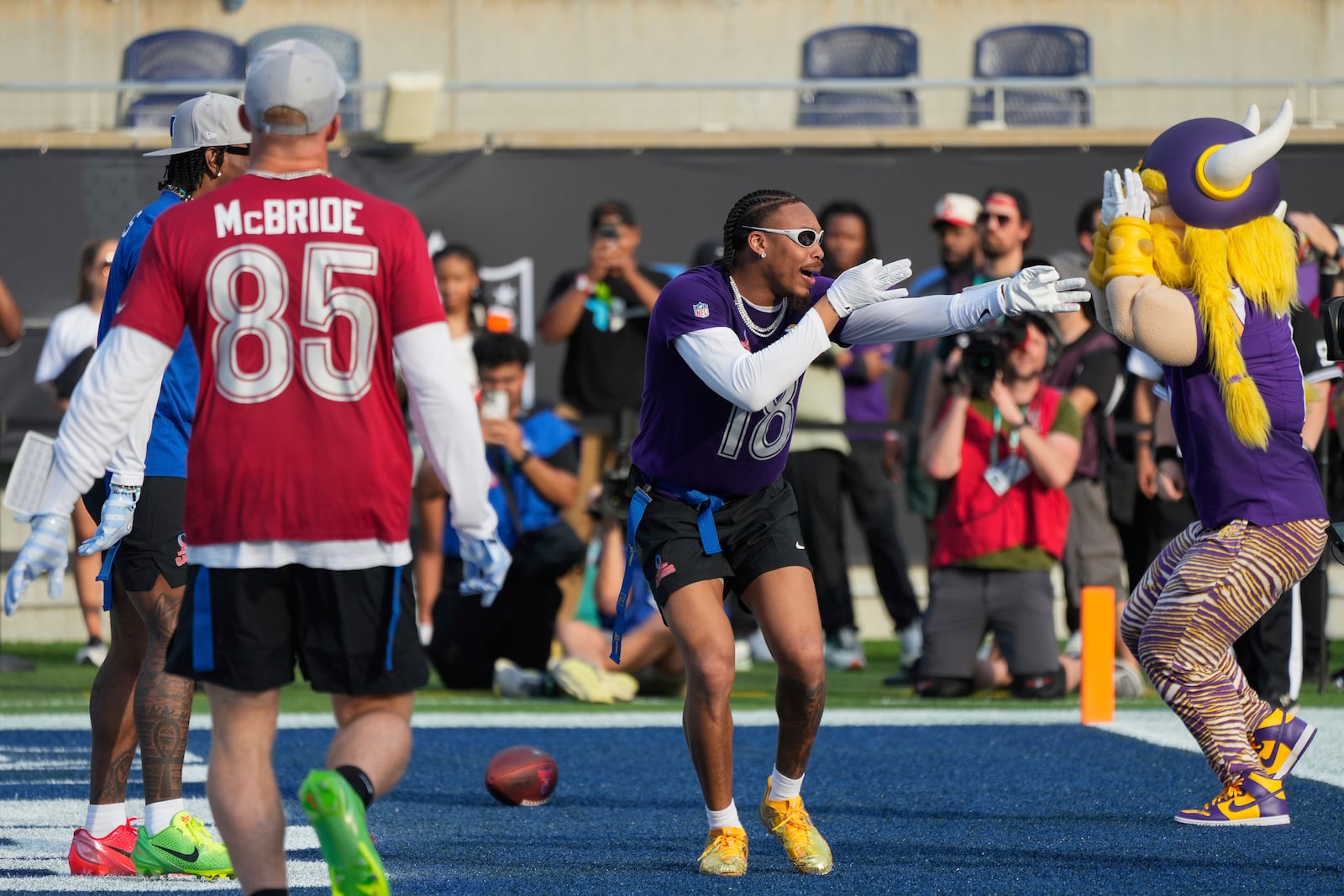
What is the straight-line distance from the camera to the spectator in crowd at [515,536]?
9.73 meters

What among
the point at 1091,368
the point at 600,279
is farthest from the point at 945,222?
the point at 600,279

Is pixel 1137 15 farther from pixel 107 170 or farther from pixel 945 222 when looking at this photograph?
pixel 107 170

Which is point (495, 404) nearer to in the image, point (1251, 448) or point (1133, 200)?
point (1133, 200)

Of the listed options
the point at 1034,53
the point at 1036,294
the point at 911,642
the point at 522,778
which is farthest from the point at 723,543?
the point at 1034,53

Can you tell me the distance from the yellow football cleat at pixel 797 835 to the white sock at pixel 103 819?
6.01 ft

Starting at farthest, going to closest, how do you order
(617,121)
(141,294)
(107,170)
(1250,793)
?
(617,121)
(107,170)
(1250,793)
(141,294)

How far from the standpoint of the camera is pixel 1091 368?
390 inches

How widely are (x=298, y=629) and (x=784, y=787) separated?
74.7 inches

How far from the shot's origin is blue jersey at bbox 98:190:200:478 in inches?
199

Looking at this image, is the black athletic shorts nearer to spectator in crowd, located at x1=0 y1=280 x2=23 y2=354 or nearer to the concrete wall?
spectator in crowd, located at x1=0 y1=280 x2=23 y2=354

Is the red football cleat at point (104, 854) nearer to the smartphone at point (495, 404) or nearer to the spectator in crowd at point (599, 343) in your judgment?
the smartphone at point (495, 404)

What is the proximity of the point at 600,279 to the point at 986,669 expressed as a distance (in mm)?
3137

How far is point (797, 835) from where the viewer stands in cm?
534

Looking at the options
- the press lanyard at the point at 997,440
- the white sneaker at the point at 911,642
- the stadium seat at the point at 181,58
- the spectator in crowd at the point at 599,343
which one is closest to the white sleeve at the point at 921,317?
the press lanyard at the point at 997,440
